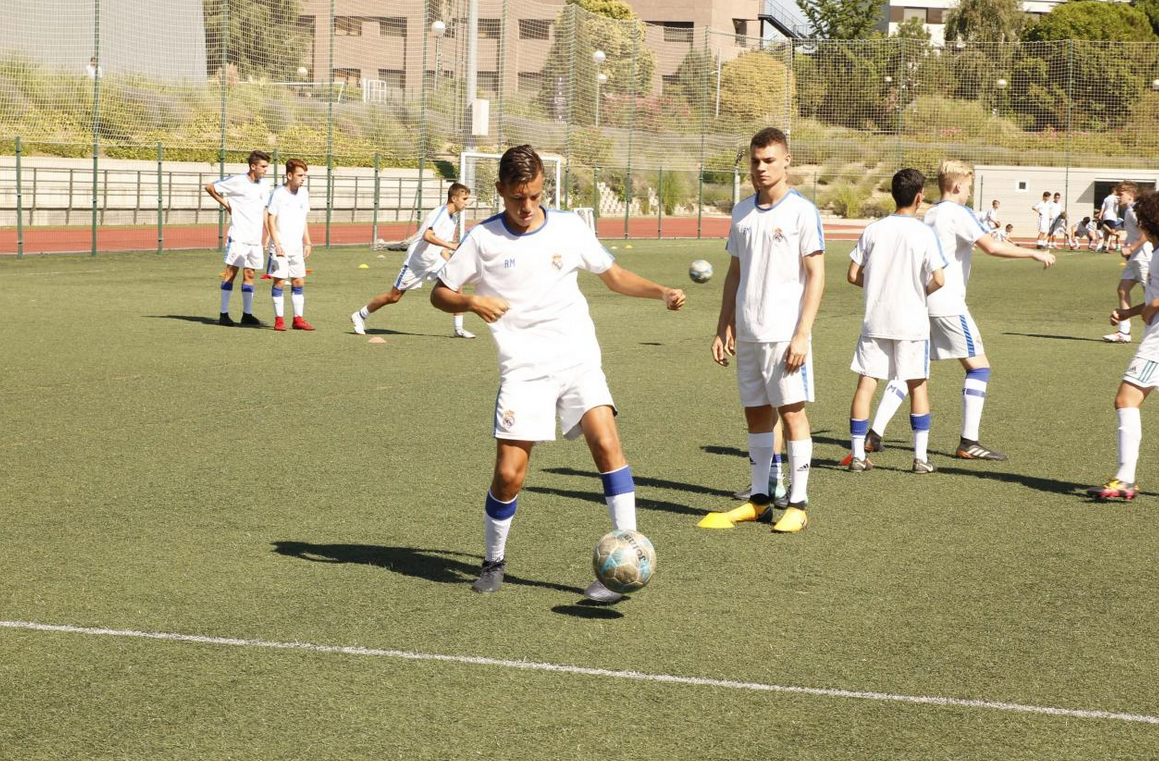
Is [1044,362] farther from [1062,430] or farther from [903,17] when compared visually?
[903,17]

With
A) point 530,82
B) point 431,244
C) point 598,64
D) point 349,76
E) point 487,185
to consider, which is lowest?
point 431,244

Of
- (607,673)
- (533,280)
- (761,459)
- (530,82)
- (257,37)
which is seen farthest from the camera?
(530,82)

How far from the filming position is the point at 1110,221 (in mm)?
31719

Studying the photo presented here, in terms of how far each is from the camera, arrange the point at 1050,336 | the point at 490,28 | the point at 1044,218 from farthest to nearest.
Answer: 1. the point at 1044,218
2. the point at 490,28
3. the point at 1050,336

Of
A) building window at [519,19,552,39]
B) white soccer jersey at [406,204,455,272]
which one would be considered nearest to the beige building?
building window at [519,19,552,39]

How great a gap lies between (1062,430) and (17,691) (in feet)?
26.7

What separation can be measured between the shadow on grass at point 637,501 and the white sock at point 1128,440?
227 cm

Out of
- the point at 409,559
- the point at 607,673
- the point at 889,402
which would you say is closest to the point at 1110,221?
the point at 889,402

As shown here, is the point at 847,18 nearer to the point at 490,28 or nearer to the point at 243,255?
the point at 490,28

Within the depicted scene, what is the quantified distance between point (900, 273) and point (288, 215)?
9483 mm

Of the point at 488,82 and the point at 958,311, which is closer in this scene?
the point at 958,311

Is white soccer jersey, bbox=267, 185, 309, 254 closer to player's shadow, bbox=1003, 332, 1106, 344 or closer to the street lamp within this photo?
player's shadow, bbox=1003, 332, 1106, 344

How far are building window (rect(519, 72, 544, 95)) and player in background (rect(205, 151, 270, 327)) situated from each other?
24.0 m

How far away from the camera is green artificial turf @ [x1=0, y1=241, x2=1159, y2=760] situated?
4.54m
